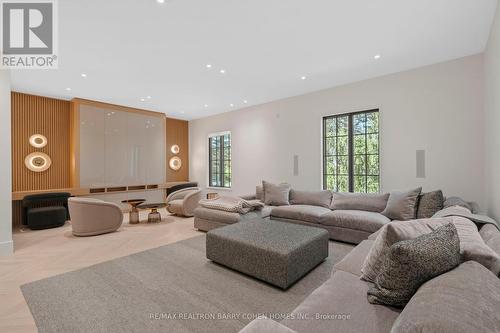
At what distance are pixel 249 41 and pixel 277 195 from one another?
3057 millimetres

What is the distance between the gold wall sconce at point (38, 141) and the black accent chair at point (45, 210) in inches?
51.7

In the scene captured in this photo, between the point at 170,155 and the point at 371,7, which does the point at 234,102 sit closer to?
the point at 170,155

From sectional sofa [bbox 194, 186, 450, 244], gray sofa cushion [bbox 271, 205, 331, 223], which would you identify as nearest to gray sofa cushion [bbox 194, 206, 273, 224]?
sectional sofa [bbox 194, 186, 450, 244]

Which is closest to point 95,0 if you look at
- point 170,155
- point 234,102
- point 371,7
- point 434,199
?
point 371,7

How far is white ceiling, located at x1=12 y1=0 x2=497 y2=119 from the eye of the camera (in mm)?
2471

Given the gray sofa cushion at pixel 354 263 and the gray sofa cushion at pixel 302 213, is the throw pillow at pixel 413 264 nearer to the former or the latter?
the gray sofa cushion at pixel 354 263

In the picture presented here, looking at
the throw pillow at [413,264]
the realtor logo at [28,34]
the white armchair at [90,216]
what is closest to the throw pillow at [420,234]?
the throw pillow at [413,264]

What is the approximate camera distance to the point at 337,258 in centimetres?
307

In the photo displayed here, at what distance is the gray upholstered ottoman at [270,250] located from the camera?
7.52 ft

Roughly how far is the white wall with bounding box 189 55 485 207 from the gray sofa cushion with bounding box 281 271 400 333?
3435 millimetres

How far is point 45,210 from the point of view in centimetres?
464

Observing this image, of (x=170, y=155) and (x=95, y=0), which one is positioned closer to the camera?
(x=95, y=0)

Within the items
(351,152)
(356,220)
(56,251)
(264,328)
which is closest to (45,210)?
(56,251)

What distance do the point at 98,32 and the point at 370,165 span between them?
5.07m
